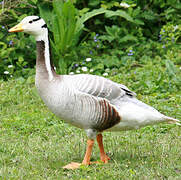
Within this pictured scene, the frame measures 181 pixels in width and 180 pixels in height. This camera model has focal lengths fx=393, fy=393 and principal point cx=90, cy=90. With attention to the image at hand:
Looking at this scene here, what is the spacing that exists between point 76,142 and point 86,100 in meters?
1.20

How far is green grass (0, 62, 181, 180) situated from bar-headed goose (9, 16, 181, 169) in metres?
0.34

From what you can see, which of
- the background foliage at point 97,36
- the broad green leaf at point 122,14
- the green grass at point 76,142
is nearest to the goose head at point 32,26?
the green grass at point 76,142

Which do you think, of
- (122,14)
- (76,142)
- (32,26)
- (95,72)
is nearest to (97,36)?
(122,14)

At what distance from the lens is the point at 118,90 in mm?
4504

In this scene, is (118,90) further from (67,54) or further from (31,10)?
(31,10)

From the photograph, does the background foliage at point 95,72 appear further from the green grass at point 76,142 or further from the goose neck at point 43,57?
the goose neck at point 43,57

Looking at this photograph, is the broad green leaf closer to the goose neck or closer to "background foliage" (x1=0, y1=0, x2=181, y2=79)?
"background foliage" (x1=0, y1=0, x2=181, y2=79)

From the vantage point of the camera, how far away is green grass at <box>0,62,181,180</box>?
4.26 m

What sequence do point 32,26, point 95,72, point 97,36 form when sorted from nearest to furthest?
point 32,26 < point 95,72 < point 97,36

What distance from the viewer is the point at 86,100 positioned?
14.0 ft

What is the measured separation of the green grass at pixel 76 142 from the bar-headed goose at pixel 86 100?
34cm

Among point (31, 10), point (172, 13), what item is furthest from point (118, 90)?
point (172, 13)

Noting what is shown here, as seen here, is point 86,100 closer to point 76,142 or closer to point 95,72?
point 76,142

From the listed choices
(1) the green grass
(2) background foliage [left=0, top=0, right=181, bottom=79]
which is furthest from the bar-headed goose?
(2) background foliage [left=0, top=0, right=181, bottom=79]
